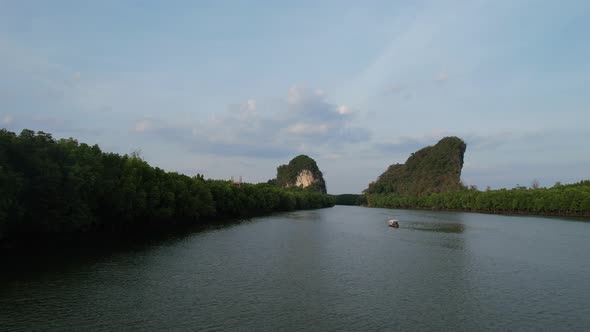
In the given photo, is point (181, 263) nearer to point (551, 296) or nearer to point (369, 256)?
point (369, 256)

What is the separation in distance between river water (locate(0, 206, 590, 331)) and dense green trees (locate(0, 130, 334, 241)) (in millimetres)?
4433

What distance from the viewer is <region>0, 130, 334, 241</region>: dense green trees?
36.0m

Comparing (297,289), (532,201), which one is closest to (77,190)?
(297,289)

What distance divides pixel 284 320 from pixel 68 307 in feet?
36.7

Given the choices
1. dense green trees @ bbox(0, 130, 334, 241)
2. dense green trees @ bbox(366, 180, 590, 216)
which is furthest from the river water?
dense green trees @ bbox(366, 180, 590, 216)

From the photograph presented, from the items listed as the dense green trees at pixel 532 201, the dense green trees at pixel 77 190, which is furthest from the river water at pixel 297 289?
the dense green trees at pixel 532 201

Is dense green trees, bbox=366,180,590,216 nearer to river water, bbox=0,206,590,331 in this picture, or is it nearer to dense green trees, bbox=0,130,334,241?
river water, bbox=0,206,590,331

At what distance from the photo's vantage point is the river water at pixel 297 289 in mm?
20922

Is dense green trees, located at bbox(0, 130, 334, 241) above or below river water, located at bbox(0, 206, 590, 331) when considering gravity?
above

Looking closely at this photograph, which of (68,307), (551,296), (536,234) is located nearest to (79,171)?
(68,307)

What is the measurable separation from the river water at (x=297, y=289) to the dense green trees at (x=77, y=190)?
4433 mm

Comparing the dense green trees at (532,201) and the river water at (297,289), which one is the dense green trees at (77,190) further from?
the dense green trees at (532,201)

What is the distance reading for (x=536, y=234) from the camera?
64562 mm

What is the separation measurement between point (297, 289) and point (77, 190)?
25914 millimetres
